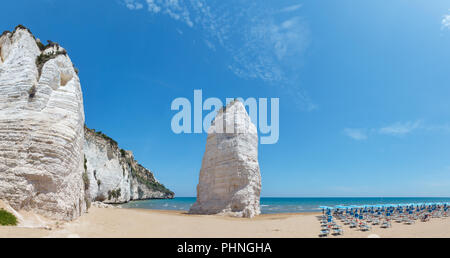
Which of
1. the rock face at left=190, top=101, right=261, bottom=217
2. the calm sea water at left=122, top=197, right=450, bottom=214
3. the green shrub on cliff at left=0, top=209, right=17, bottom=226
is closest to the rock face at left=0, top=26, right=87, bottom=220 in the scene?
the green shrub on cliff at left=0, top=209, right=17, bottom=226

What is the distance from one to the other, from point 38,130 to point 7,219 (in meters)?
3.99

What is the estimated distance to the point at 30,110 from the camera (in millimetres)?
11375

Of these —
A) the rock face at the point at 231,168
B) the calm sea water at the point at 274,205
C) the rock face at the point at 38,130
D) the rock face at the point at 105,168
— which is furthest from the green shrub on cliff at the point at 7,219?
the rock face at the point at 105,168

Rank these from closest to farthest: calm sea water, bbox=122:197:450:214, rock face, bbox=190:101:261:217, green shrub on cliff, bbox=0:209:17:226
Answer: green shrub on cliff, bbox=0:209:17:226 → rock face, bbox=190:101:261:217 → calm sea water, bbox=122:197:450:214

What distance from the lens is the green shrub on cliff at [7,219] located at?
8.07m

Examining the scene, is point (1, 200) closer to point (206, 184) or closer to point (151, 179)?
point (206, 184)

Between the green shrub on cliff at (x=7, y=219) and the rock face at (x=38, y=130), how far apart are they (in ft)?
2.87

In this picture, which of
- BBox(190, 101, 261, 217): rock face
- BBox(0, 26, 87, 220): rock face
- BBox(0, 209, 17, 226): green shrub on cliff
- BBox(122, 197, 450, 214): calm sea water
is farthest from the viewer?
BBox(122, 197, 450, 214): calm sea water

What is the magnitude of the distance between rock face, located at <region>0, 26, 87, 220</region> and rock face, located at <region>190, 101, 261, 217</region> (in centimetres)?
1002

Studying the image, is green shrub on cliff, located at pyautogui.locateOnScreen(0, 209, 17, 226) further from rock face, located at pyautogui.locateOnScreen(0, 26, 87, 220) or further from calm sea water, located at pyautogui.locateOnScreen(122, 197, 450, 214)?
calm sea water, located at pyautogui.locateOnScreen(122, 197, 450, 214)

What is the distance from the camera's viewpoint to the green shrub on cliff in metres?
8.07

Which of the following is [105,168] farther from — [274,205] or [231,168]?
[274,205]

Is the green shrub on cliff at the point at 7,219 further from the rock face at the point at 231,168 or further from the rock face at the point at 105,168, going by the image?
the rock face at the point at 105,168

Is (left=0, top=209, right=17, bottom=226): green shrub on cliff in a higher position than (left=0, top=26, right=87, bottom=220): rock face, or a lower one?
lower
